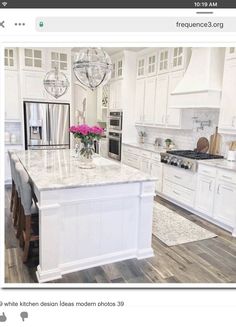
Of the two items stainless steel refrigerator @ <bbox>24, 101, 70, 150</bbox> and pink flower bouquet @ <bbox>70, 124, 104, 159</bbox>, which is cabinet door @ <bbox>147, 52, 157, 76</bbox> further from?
pink flower bouquet @ <bbox>70, 124, 104, 159</bbox>

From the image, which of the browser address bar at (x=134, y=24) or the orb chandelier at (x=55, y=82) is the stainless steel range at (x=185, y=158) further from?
the browser address bar at (x=134, y=24)

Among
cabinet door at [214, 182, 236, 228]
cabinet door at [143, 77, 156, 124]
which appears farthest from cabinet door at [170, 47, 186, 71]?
cabinet door at [214, 182, 236, 228]

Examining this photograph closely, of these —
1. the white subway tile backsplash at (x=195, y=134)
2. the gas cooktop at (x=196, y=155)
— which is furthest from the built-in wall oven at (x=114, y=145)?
the gas cooktop at (x=196, y=155)

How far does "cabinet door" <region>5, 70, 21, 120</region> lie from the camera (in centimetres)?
468

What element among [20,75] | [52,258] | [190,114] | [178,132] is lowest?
[52,258]

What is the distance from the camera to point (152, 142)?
17.9 ft

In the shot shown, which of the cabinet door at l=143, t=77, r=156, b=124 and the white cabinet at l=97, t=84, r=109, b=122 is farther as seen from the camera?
the white cabinet at l=97, t=84, r=109, b=122

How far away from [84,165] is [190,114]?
7.84 ft

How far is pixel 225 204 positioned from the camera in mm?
3055

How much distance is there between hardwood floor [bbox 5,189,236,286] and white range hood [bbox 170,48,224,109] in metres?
1.82
